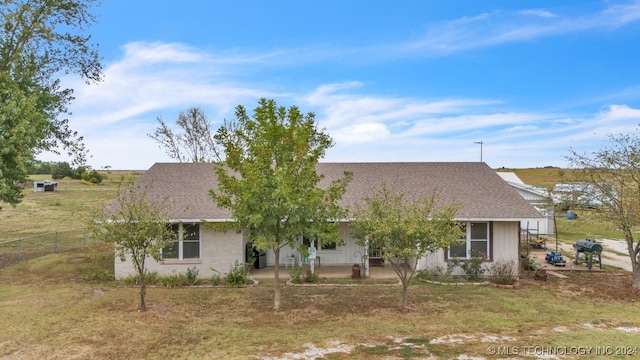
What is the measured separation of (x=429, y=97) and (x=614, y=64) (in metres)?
9.59

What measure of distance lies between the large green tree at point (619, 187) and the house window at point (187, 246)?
52.5 feet

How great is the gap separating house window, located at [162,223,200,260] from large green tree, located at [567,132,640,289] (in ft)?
52.5

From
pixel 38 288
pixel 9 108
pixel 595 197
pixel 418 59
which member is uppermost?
pixel 418 59

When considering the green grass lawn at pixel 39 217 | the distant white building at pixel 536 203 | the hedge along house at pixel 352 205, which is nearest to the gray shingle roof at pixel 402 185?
the hedge along house at pixel 352 205

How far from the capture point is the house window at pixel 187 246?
15891 mm

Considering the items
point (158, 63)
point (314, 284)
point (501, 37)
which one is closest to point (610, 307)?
point (314, 284)

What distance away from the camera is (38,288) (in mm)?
14664

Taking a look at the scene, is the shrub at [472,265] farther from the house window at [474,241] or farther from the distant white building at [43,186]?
the distant white building at [43,186]

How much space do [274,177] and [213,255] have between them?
663cm

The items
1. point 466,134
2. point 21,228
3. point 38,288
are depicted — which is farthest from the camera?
point 466,134

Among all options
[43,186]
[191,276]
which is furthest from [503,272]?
[43,186]

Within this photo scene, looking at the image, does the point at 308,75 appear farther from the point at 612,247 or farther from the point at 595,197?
the point at 612,247

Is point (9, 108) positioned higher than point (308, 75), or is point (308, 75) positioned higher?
point (308, 75)

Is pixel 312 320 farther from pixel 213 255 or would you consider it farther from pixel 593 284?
pixel 593 284
